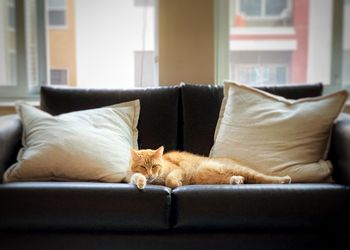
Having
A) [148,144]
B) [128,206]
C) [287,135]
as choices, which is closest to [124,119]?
[148,144]

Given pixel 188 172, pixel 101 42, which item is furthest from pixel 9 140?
pixel 101 42

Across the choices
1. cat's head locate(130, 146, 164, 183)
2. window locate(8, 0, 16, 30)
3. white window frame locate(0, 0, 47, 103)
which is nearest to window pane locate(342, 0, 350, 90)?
cat's head locate(130, 146, 164, 183)

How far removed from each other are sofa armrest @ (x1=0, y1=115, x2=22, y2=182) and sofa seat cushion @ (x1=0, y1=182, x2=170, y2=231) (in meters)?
0.28

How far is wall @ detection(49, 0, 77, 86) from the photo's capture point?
10.8 ft

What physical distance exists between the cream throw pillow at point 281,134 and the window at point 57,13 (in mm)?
1502

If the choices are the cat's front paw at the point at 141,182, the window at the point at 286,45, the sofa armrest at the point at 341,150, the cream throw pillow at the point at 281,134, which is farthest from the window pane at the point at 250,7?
the cat's front paw at the point at 141,182

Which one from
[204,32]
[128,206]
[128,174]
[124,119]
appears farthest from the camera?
[204,32]

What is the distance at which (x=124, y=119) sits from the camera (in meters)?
2.49

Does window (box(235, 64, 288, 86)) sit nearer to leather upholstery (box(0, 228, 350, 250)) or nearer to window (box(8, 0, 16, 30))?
leather upholstery (box(0, 228, 350, 250))

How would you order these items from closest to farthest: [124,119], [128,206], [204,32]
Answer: [128,206] < [124,119] < [204,32]

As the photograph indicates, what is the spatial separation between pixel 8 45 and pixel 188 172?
185 centimetres

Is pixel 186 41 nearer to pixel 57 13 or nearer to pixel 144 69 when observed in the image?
pixel 144 69

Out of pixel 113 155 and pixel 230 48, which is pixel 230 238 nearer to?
pixel 113 155

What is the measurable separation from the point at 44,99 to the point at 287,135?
53.3 inches
